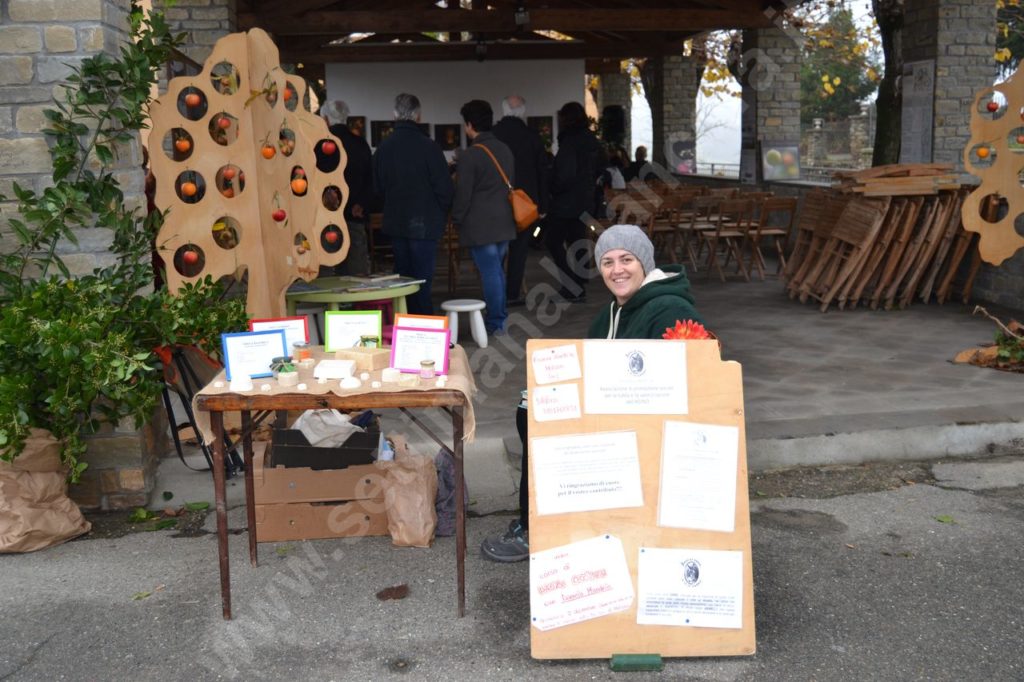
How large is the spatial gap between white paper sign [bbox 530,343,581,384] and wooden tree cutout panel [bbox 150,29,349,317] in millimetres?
2337

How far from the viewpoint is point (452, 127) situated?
15305 mm

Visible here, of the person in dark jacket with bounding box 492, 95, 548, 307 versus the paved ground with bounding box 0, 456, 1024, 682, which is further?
the person in dark jacket with bounding box 492, 95, 548, 307

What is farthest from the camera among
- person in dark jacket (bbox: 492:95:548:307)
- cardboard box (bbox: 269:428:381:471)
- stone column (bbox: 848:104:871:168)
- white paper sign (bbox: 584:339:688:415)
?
stone column (bbox: 848:104:871:168)

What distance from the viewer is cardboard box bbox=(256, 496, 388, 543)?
4.10 m

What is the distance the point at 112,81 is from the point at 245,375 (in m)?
1.73

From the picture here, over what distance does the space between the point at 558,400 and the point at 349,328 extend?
103 cm

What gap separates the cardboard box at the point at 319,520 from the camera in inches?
161

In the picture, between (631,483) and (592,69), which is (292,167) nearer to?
(631,483)

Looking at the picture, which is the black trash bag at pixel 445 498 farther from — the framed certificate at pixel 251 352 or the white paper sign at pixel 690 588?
the white paper sign at pixel 690 588

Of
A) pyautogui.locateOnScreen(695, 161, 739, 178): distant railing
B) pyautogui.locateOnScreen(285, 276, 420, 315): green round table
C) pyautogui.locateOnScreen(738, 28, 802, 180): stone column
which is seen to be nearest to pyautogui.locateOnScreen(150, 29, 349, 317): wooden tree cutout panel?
pyautogui.locateOnScreen(285, 276, 420, 315): green round table

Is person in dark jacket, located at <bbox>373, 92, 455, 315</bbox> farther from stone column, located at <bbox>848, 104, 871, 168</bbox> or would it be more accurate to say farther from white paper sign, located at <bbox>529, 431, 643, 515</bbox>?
stone column, located at <bbox>848, 104, 871, 168</bbox>

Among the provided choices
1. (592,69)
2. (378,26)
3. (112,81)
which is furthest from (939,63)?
(592,69)

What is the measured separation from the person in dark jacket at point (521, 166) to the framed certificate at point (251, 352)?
4.49 metres

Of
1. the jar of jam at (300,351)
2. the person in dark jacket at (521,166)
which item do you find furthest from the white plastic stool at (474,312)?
the jar of jam at (300,351)
